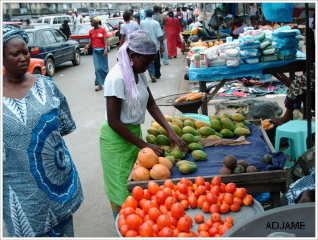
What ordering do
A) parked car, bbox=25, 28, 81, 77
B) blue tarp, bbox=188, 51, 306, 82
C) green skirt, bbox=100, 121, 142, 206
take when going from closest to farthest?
green skirt, bbox=100, 121, 142, 206, blue tarp, bbox=188, 51, 306, 82, parked car, bbox=25, 28, 81, 77

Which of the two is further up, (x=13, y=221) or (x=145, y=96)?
(x=145, y=96)

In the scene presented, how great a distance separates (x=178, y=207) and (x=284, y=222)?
0.73 meters

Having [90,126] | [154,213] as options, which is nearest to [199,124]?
[154,213]

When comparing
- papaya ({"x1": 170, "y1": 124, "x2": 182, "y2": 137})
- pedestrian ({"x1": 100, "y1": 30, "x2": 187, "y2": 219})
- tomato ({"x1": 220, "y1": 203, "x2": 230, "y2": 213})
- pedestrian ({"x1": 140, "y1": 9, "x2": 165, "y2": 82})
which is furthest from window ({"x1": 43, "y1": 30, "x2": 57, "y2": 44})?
tomato ({"x1": 220, "y1": 203, "x2": 230, "y2": 213})

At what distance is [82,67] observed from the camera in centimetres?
1524

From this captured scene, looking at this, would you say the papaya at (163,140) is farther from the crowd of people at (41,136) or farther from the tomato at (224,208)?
the tomato at (224,208)

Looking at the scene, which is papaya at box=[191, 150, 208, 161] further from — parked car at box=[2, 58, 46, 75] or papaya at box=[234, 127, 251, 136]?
parked car at box=[2, 58, 46, 75]

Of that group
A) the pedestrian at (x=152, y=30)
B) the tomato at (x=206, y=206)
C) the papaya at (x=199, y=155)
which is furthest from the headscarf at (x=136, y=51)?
the pedestrian at (x=152, y=30)

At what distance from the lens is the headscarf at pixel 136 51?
9.56 feet

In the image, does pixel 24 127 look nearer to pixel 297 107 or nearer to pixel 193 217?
pixel 193 217

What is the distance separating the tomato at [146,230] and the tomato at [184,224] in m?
0.18

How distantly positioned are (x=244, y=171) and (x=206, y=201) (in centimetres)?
59

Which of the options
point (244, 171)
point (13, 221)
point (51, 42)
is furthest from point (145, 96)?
point (51, 42)

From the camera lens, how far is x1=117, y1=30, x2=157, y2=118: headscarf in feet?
9.56
